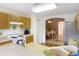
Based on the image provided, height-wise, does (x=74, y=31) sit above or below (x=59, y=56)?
above

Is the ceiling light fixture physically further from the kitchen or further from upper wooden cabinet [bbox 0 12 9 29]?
upper wooden cabinet [bbox 0 12 9 29]

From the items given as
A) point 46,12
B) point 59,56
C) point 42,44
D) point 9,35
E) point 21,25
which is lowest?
point 59,56

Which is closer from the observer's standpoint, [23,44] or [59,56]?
[59,56]

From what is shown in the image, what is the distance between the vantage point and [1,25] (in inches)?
55.9

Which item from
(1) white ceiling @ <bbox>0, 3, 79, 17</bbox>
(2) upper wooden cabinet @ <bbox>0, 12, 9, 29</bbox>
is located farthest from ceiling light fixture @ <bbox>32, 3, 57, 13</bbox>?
(2) upper wooden cabinet @ <bbox>0, 12, 9, 29</bbox>

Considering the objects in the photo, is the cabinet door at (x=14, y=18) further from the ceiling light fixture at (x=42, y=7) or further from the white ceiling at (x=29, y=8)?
the ceiling light fixture at (x=42, y=7)

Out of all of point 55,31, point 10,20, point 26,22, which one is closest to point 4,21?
point 10,20

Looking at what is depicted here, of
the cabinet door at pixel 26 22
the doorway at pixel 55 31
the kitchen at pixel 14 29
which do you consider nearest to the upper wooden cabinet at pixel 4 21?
the kitchen at pixel 14 29

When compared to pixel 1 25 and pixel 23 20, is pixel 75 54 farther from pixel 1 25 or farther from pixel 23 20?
pixel 1 25

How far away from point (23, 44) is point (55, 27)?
1.73 feet

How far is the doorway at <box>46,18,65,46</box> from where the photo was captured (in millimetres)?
1498

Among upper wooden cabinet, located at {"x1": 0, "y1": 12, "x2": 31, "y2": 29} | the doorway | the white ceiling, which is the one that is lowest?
the doorway

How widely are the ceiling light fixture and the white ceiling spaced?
5cm

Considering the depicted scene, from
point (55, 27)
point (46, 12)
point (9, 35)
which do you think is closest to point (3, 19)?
point (9, 35)
